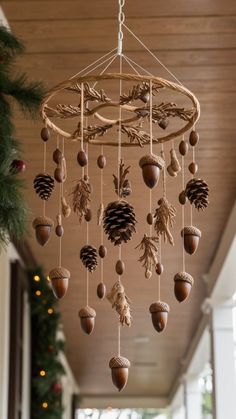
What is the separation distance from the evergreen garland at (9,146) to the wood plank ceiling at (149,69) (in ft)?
2.11

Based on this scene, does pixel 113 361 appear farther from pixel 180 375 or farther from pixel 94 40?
pixel 180 375

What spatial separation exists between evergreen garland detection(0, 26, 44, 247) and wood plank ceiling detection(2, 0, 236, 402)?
0.64 metres

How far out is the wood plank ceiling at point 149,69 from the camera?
436 cm

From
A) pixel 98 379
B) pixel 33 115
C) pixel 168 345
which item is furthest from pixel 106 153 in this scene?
pixel 98 379

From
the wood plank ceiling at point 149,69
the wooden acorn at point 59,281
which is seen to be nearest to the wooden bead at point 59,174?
the wooden acorn at point 59,281

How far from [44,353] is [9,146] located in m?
4.41

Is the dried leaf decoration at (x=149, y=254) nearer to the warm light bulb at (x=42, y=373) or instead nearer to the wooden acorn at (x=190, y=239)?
the wooden acorn at (x=190, y=239)

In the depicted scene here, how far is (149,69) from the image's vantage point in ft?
15.9

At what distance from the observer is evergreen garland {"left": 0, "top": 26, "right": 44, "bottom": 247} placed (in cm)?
344

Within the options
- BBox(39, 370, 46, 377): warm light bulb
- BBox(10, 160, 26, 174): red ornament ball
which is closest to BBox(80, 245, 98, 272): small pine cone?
BBox(10, 160, 26, 174): red ornament ball

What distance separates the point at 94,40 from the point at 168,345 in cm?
721

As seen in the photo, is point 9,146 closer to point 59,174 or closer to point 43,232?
point 59,174

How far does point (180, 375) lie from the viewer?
1266 cm

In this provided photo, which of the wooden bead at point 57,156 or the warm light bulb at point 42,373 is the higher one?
the warm light bulb at point 42,373
